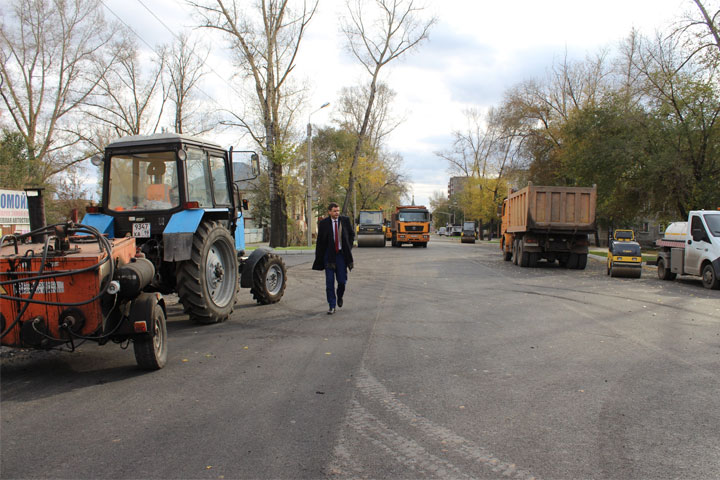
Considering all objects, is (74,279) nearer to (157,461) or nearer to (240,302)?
(157,461)

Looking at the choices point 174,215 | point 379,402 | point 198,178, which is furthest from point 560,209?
point 379,402

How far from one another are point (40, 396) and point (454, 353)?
4156mm

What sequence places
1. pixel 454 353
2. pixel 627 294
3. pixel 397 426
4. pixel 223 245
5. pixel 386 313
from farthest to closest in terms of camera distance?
pixel 627 294
pixel 386 313
pixel 223 245
pixel 454 353
pixel 397 426

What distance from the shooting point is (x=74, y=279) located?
15.6 ft

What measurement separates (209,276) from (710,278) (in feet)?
40.2

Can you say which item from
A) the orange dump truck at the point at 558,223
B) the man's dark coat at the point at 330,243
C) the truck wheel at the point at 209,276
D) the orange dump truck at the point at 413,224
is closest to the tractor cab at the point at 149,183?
the truck wheel at the point at 209,276

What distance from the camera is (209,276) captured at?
766 centimetres

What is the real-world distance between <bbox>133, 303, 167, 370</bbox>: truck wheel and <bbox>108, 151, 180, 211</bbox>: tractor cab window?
8.44ft

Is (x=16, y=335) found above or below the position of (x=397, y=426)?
above

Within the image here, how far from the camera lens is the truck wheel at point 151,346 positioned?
5.07 metres

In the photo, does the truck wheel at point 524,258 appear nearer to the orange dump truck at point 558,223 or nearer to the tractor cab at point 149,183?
the orange dump truck at point 558,223

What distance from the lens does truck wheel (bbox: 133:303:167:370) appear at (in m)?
5.07

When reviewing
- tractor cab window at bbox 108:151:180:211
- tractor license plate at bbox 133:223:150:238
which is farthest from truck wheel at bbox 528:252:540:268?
tractor license plate at bbox 133:223:150:238

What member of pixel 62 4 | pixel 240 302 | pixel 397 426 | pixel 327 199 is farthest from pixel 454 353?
pixel 327 199
